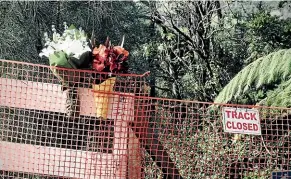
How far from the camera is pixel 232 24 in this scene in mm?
10930

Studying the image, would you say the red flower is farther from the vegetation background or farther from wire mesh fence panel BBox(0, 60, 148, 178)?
the vegetation background

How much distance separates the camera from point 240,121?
3904mm

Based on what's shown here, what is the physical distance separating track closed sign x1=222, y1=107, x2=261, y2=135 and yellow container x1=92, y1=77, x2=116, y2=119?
2.62 ft

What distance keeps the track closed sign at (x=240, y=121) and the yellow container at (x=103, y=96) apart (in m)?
0.80

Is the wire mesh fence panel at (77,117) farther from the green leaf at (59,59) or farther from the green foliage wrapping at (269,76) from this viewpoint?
the green foliage wrapping at (269,76)

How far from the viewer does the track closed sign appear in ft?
12.8

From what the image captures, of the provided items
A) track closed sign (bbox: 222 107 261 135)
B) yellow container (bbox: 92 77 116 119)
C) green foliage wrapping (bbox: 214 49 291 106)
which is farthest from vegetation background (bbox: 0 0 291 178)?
yellow container (bbox: 92 77 116 119)

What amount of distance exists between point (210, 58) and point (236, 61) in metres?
0.60

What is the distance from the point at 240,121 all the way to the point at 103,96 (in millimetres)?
961

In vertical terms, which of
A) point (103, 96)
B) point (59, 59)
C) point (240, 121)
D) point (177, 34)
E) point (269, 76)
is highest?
point (177, 34)

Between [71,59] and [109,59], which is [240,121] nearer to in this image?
[109,59]

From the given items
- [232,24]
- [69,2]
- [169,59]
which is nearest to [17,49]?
[69,2]

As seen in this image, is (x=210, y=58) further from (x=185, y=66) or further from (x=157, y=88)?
(x=157, y=88)

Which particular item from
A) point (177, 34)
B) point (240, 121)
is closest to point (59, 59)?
point (240, 121)
